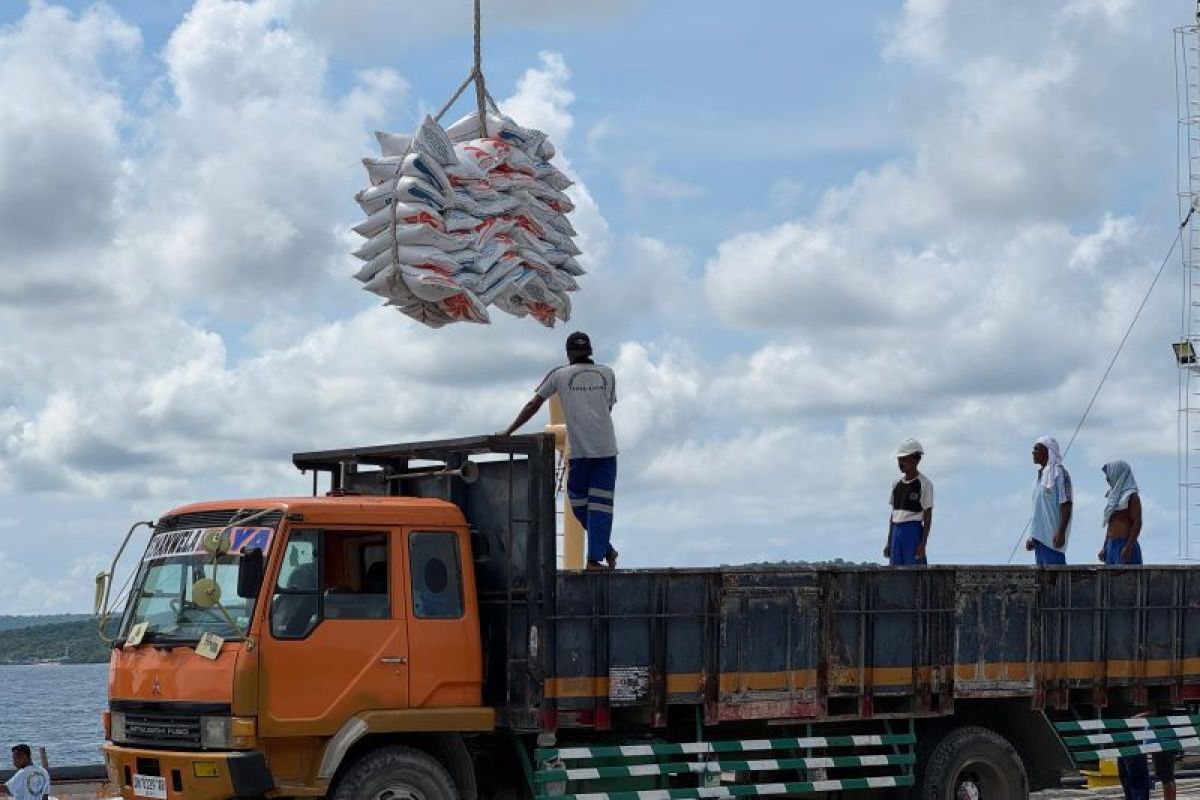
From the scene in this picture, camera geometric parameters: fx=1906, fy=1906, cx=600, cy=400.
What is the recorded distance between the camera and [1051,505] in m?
14.9

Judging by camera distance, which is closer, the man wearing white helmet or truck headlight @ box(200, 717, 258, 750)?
truck headlight @ box(200, 717, 258, 750)

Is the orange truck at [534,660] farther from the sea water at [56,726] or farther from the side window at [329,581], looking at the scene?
the sea water at [56,726]

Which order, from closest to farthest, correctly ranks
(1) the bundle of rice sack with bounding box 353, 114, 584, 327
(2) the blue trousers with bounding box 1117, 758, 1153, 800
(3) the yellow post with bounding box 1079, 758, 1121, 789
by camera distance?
(3) the yellow post with bounding box 1079, 758, 1121, 789 → (2) the blue trousers with bounding box 1117, 758, 1153, 800 → (1) the bundle of rice sack with bounding box 353, 114, 584, 327

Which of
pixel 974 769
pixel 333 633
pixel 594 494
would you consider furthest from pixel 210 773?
pixel 974 769

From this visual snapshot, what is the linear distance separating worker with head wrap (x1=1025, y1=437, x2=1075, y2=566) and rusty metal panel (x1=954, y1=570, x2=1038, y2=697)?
4.26ft

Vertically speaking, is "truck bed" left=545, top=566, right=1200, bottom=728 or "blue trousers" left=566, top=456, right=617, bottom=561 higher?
"blue trousers" left=566, top=456, right=617, bottom=561

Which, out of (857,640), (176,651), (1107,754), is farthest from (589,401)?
(1107,754)

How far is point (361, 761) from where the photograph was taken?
37.3 feet

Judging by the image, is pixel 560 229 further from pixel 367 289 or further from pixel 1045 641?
pixel 1045 641

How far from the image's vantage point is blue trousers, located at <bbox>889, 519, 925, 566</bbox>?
571 inches

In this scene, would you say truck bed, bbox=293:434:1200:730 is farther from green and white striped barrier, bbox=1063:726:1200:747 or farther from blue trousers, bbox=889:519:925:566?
blue trousers, bbox=889:519:925:566

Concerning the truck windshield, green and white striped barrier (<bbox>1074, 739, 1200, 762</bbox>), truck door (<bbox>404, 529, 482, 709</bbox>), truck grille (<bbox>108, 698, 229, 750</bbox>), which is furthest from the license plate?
green and white striped barrier (<bbox>1074, 739, 1200, 762</bbox>)

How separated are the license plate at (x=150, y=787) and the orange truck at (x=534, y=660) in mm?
23

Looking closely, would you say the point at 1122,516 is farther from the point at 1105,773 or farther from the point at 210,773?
the point at 210,773
